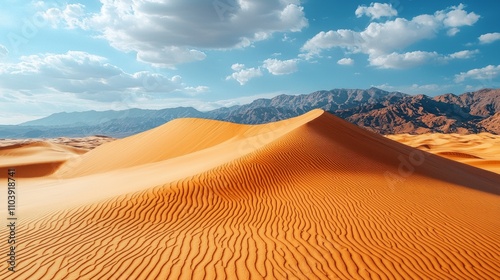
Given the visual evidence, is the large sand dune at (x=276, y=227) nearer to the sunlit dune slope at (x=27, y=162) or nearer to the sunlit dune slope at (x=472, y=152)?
the sunlit dune slope at (x=27, y=162)

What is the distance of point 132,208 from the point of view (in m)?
8.28

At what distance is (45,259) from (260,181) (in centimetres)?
682

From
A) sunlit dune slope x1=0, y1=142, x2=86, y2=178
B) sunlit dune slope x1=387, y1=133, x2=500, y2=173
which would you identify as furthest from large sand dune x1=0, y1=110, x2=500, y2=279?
sunlit dune slope x1=387, y1=133, x2=500, y2=173

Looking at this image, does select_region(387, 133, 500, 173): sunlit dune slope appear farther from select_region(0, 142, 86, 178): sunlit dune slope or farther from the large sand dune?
select_region(0, 142, 86, 178): sunlit dune slope

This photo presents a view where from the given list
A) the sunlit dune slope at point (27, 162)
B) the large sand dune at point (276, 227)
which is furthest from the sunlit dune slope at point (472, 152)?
the sunlit dune slope at point (27, 162)

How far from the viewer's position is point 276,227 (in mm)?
7176

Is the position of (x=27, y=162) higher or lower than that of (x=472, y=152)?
higher

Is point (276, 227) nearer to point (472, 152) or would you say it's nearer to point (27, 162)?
point (27, 162)

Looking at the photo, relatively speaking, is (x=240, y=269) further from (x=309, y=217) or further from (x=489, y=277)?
(x=489, y=277)

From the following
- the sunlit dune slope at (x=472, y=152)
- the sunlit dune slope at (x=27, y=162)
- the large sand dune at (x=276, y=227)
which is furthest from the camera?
the sunlit dune slope at (x=472, y=152)

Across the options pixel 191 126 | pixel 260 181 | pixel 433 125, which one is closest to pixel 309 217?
pixel 260 181

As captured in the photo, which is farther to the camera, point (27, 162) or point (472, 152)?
point (472, 152)

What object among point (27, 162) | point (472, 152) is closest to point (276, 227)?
point (27, 162)

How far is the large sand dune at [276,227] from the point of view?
5355 mm
